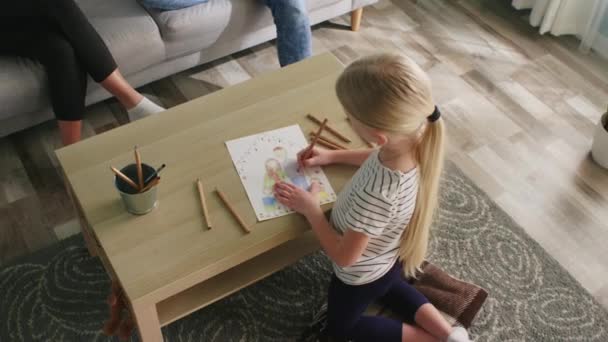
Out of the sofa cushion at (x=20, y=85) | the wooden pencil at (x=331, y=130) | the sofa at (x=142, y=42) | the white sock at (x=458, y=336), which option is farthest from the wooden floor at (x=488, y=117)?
the wooden pencil at (x=331, y=130)

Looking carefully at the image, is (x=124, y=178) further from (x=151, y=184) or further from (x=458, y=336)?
(x=458, y=336)

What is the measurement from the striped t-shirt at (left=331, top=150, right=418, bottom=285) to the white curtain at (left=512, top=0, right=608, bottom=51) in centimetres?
165

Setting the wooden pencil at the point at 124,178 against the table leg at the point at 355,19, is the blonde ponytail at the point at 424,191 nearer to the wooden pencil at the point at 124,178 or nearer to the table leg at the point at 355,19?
the wooden pencil at the point at 124,178

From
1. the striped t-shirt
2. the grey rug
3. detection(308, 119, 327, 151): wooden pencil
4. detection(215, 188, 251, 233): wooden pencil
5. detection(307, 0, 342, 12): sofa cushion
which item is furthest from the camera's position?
detection(307, 0, 342, 12): sofa cushion

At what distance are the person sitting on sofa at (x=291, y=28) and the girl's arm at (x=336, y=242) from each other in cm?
97

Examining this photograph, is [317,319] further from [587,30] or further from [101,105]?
[587,30]

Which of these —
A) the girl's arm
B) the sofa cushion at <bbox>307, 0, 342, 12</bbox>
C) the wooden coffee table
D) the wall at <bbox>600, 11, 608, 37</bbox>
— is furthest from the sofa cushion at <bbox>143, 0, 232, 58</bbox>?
the wall at <bbox>600, 11, 608, 37</bbox>

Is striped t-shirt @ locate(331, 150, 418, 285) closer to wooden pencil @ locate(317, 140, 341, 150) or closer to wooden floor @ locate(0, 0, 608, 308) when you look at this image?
wooden pencil @ locate(317, 140, 341, 150)

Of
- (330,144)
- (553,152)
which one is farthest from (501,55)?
(330,144)

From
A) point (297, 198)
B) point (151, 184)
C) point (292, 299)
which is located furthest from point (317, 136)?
point (292, 299)

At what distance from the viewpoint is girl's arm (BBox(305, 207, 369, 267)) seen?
1.26 metres

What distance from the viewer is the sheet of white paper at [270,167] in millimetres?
1354

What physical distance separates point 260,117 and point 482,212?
82 cm

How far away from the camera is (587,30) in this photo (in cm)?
249
